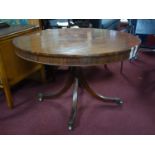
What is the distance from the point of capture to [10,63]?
157cm

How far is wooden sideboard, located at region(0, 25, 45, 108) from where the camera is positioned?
1473 mm

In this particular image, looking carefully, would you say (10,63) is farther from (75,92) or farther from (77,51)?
(77,51)

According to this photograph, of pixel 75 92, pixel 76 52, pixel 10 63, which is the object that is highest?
pixel 76 52

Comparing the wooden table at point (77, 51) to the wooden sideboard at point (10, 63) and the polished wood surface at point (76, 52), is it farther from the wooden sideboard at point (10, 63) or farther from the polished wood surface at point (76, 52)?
the wooden sideboard at point (10, 63)

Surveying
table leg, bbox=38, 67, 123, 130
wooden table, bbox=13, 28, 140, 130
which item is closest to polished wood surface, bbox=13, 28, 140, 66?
wooden table, bbox=13, 28, 140, 130

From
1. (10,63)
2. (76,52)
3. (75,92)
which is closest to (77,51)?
(76,52)

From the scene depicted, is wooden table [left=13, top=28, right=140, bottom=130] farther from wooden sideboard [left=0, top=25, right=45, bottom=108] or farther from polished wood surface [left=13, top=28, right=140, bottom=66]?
wooden sideboard [left=0, top=25, right=45, bottom=108]

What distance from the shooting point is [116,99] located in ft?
5.41

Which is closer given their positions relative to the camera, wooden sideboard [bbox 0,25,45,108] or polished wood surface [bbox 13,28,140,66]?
polished wood surface [bbox 13,28,140,66]

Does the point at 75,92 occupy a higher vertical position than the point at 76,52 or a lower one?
lower

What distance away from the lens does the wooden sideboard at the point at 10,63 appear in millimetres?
1473

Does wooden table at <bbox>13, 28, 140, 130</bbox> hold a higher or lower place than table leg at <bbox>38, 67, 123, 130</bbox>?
higher
